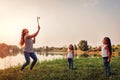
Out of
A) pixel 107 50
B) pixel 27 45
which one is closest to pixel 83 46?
pixel 27 45

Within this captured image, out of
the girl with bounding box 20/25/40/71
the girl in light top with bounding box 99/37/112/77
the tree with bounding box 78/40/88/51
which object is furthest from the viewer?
the tree with bounding box 78/40/88/51

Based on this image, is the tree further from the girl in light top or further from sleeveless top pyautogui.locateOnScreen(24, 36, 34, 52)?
the girl in light top

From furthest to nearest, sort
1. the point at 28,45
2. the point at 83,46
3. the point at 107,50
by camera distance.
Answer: the point at 83,46
the point at 28,45
the point at 107,50

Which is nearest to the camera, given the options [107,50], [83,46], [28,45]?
[107,50]

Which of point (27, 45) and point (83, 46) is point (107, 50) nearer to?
point (27, 45)

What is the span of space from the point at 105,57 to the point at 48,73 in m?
3.30

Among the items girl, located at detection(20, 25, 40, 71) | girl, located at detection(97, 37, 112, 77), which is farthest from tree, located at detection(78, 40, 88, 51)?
girl, located at detection(97, 37, 112, 77)

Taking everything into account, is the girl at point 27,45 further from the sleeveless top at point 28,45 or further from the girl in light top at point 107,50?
the girl in light top at point 107,50

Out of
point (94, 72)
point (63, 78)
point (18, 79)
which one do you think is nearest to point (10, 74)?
point (18, 79)

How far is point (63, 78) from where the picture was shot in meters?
17.2

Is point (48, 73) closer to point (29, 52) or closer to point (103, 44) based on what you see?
point (29, 52)

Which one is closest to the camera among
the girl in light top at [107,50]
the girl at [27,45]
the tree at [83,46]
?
the girl in light top at [107,50]

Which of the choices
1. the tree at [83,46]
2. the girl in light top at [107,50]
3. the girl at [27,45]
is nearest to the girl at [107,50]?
the girl in light top at [107,50]

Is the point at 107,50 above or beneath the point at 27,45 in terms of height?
beneath
